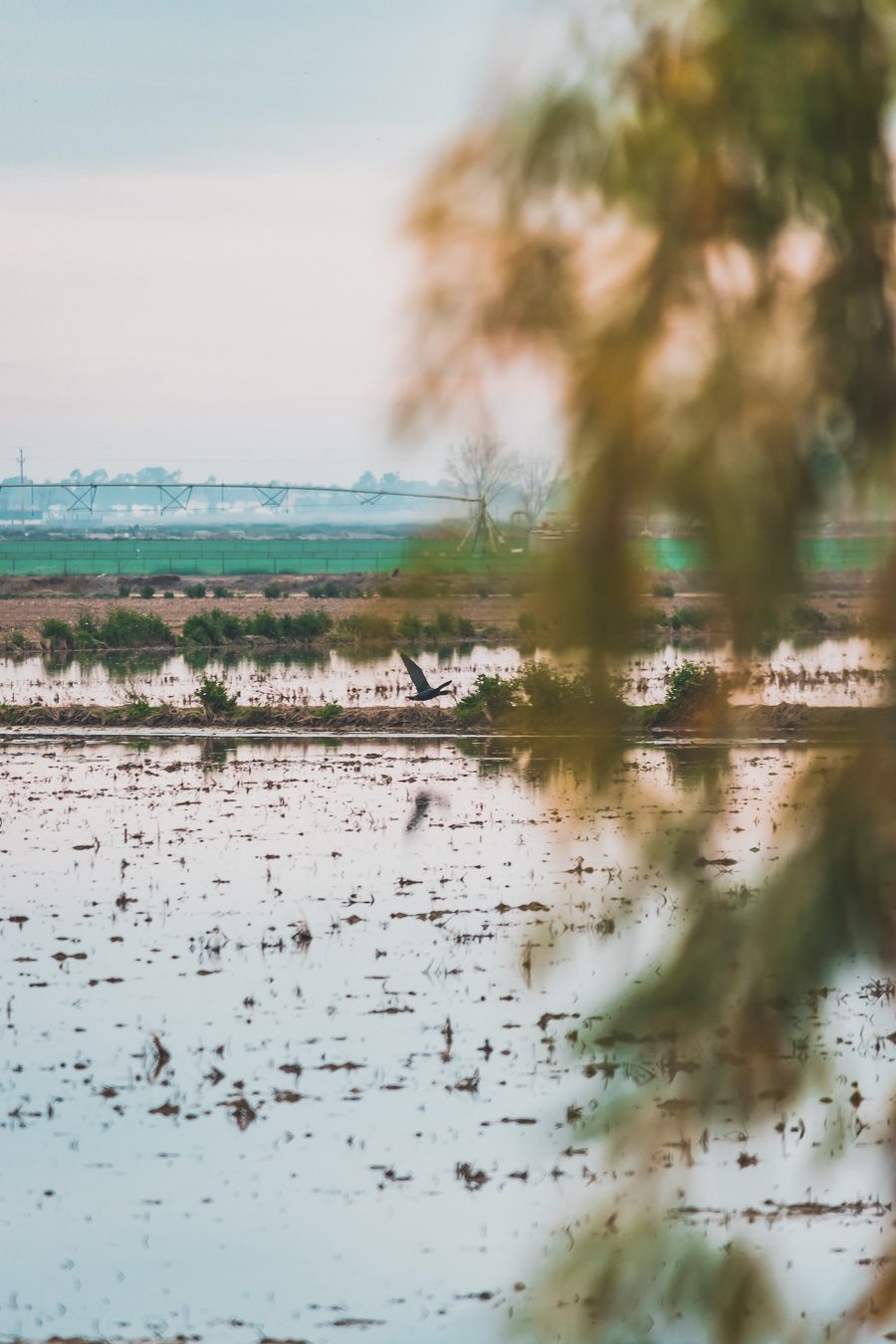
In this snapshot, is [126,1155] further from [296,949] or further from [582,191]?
[582,191]

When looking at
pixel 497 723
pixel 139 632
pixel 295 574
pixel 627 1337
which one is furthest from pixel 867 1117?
pixel 295 574

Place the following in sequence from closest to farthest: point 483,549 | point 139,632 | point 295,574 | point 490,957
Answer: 1. point 483,549
2. point 490,957
3. point 139,632
4. point 295,574

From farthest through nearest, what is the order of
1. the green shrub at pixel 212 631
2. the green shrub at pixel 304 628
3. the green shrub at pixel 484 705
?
the green shrub at pixel 304 628
the green shrub at pixel 212 631
the green shrub at pixel 484 705

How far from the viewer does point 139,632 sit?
157 feet

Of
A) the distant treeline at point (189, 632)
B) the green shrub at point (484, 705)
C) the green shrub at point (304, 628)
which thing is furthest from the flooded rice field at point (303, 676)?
the green shrub at point (304, 628)

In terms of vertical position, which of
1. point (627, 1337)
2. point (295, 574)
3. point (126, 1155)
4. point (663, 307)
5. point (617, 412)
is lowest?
point (126, 1155)

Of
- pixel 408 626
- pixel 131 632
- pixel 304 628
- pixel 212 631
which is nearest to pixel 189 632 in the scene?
pixel 212 631

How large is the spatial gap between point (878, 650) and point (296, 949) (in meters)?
10.4

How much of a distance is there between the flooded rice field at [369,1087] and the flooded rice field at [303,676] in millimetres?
11132

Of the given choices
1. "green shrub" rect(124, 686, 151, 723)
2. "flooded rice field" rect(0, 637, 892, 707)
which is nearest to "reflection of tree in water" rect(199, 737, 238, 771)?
"green shrub" rect(124, 686, 151, 723)

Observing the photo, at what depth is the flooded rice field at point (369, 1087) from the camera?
798 centimetres

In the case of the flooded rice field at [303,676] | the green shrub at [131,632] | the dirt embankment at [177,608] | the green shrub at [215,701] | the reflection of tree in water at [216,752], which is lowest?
the reflection of tree in water at [216,752]

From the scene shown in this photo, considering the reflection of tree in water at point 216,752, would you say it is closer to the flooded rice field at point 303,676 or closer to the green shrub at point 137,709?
the green shrub at point 137,709

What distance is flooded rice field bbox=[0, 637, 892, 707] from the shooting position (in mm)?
32250
